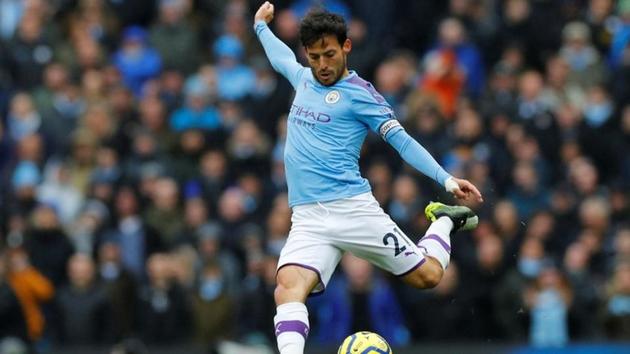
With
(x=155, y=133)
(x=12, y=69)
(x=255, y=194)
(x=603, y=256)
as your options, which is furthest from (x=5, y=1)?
(x=603, y=256)

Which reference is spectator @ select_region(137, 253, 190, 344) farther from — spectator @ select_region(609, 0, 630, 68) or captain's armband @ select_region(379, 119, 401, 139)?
captain's armband @ select_region(379, 119, 401, 139)

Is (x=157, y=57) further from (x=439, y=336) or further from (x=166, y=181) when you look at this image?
(x=439, y=336)

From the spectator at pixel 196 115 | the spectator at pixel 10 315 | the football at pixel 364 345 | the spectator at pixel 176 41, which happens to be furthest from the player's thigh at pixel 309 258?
the spectator at pixel 176 41

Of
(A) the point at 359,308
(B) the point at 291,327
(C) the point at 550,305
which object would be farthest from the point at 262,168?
(B) the point at 291,327

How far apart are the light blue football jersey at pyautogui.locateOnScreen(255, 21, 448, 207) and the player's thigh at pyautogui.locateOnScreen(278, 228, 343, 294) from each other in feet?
0.96

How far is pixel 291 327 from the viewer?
13062 millimetres

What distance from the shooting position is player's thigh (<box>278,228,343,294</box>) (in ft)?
43.6

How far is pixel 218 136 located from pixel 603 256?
489 cm

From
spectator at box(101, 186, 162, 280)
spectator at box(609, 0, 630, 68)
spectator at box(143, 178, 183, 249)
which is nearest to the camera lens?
spectator at box(101, 186, 162, 280)

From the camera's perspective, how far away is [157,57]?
2284cm

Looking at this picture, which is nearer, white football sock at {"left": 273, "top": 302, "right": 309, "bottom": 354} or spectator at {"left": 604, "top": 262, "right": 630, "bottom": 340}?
white football sock at {"left": 273, "top": 302, "right": 309, "bottom": 354}

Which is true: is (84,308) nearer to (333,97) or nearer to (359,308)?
(359,308)

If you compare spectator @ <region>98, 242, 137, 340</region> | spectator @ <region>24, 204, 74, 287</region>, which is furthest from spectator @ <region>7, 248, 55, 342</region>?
spectator @ <region>98, 242, 137, 340</region>

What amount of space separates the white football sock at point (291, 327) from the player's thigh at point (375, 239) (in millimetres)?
714
